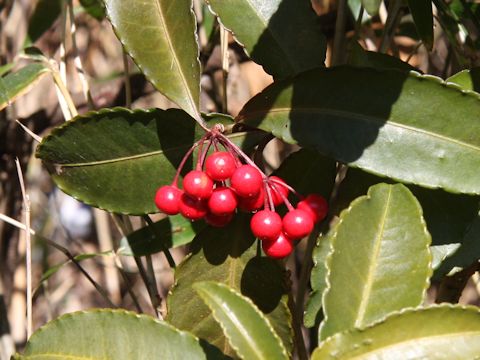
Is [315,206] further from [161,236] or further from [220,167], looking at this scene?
[161,236]

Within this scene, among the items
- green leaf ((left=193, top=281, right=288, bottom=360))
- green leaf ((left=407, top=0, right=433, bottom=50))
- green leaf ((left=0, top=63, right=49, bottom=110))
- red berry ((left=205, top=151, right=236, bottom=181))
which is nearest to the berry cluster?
red berry ((left=205, top=151, right=236, bottom=181))

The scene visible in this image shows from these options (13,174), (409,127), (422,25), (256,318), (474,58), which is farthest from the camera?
(13,174)

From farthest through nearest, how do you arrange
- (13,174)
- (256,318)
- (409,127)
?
(13,174) → (409,127) → (256,318)

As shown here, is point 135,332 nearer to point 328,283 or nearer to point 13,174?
point 328,283

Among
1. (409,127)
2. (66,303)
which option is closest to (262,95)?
(409,127)

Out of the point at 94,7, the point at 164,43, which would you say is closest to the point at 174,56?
the point at 164,43

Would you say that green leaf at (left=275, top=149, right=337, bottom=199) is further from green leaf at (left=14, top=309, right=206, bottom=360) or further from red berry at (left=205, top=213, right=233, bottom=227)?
green leaf at (left=14, top=309, right=206, bottom=360)
